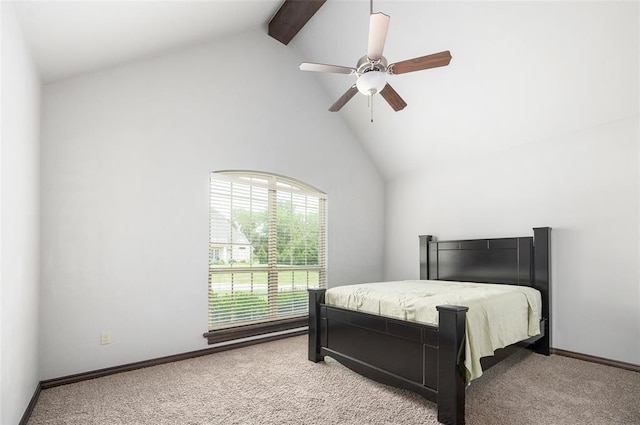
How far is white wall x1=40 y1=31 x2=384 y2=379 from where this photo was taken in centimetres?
288

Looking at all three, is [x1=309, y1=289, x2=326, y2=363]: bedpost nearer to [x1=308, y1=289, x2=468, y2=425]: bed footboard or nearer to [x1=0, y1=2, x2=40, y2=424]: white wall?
[x1=308, y1=289, x2=468, y2=425]: bed footboard

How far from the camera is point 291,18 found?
403 cm

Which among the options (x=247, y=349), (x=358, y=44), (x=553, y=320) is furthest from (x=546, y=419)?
(x=358, y=44)

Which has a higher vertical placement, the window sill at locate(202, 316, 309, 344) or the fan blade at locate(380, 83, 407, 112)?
the fan blade at locate(380, 83, 407, 112)

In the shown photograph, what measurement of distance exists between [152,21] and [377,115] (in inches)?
116

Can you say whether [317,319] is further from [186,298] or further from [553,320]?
[553,320]

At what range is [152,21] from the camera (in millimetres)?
2750

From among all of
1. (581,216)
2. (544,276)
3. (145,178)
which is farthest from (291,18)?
(544,276)

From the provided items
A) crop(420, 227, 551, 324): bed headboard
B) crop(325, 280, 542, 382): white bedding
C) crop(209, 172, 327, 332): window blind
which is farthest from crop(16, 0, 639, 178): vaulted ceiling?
crop(325, 280, 542, 382): white bedding

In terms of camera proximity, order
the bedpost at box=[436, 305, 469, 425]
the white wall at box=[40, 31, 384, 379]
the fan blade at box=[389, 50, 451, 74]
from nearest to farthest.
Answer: the bedpost at box=[436, 305, 469, 425] → the fan blade at box=[389, 50, 451, 74] → the white wall at box=[40, 31, 384, 379]

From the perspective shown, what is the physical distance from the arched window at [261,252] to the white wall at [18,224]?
1.52 meters

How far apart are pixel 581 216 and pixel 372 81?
8.77 ft

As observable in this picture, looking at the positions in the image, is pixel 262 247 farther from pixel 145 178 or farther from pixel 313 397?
pixel 313 397

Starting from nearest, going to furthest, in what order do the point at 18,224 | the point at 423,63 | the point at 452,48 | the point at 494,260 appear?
the point at 18,224, the point at 423,63, the point at 452,48, the point at 494,260
